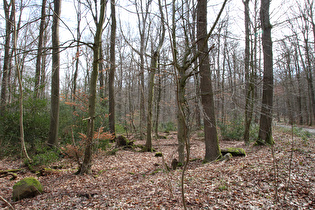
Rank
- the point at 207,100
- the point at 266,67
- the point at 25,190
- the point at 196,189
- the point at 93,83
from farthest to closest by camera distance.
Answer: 1. the point at 266,67
2. the point at 207,100
3. the point at 93,83
4. the point at 25,190
5. the point at 196,189

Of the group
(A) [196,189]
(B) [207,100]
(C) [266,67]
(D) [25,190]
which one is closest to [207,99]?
(B) [207,100]

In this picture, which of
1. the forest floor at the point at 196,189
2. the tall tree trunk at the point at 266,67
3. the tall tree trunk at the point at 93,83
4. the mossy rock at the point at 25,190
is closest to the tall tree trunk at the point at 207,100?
the forest floor at the point at 196,189

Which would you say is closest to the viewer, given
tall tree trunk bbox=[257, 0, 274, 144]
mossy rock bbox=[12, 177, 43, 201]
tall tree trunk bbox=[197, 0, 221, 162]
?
mossy rock bbox=[12, 177, 43, 201]

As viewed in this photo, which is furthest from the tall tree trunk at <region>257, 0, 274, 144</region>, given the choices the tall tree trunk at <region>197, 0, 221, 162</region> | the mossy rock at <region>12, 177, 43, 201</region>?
the mossy rock at <region>12, 177, 43, 201</region>

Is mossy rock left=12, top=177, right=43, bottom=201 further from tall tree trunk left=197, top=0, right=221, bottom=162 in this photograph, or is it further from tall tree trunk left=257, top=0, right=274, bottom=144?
tall tree trunk left=257, top=0, right=274, bottom=144

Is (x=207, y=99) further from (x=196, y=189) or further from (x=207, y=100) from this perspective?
(x=196, y=189)

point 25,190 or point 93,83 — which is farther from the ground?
point 93,83

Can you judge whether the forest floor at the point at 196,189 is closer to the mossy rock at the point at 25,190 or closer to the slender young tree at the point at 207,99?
→ the mossy rock at the point at 25,190

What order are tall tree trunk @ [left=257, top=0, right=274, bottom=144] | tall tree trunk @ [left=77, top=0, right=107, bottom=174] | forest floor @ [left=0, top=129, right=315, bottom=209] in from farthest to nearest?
tall tree trunk @ [left=257, top=0, right=274, bottom=144], tall tree trunk @ [left=77, top=0, right=107, bottom=174], forest floor @ [left=0, top=129, right=315, bottom=209]

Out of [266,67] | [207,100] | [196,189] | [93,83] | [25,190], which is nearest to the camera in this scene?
[196,189]

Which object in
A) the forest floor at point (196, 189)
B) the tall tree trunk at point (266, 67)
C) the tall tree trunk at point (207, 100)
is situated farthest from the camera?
the tall tree trunk at point (266, 67)

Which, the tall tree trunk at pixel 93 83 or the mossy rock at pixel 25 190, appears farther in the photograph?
the tall tree trunk at pixel 93 83

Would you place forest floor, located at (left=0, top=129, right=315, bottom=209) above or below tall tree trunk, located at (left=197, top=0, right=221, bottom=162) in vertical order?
below

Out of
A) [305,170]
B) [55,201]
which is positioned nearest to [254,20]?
[305,170]
